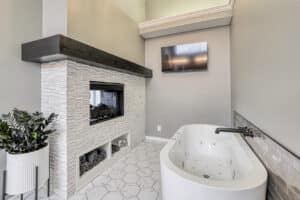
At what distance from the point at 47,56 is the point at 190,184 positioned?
176cm

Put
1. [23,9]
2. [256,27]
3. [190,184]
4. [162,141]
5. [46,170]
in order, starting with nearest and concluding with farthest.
→ [190,184] → [256,27] → [46,170] → [23,9] → [162,141]

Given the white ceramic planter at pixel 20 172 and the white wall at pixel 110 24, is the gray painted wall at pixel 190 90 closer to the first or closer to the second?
the white wall at pixel 110 24

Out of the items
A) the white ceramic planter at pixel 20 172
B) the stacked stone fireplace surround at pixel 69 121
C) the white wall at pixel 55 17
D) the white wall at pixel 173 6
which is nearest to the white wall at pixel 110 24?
the white wall at pixel 55 17

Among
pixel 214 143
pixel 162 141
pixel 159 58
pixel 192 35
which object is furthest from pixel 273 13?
pixel 162 141

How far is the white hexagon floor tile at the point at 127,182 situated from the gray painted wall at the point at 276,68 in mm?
1388

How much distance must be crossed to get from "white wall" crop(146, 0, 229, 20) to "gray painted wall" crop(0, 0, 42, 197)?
101 inches

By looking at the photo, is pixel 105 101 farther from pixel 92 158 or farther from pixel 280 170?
pixel 280 170

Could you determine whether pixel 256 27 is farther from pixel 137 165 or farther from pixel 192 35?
pixel 137 165

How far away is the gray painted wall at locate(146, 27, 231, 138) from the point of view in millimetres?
3020

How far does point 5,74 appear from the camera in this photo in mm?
1516

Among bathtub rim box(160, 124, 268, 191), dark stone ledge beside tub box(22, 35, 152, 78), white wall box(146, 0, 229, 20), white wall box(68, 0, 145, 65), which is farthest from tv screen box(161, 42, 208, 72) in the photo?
bathtub rim box(160, 124, 268, 191)

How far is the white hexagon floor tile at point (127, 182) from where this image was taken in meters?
1.66

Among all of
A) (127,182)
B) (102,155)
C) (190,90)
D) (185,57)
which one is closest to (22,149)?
(102,155)

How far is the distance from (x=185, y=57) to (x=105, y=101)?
6.41 ft
